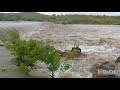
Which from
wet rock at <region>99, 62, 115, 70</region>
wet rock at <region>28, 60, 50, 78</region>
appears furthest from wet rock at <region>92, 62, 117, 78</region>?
wet rock at <region>28, 60, 50, 78</region>

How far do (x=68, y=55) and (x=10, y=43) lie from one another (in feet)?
3.54

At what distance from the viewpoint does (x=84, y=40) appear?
231 inches

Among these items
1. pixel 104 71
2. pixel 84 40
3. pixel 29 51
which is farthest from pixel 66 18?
pixel 104 71

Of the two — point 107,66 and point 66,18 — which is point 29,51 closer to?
point 66,18

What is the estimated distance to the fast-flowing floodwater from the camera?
229 inches

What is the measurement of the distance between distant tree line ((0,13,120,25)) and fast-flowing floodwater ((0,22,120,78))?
87mm

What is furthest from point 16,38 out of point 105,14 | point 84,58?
point 105,14

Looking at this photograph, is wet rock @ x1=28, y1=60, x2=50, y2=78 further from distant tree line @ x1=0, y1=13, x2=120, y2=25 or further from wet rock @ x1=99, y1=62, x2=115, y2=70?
wet rock @ x1=99, y1=62, x2=115, y2=70

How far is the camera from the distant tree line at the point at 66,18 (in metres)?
5.89

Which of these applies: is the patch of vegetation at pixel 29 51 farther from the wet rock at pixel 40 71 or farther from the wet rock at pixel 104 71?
the wet rock at pixel 104 71

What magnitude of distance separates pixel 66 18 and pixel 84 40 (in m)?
0.53
